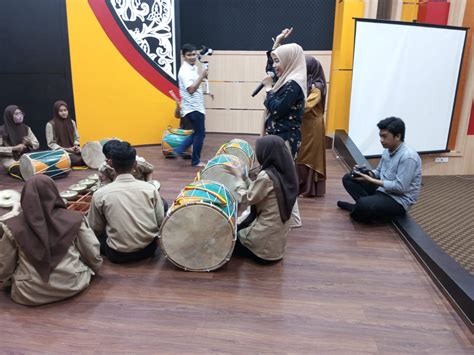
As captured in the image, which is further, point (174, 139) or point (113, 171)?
point (174, 139)

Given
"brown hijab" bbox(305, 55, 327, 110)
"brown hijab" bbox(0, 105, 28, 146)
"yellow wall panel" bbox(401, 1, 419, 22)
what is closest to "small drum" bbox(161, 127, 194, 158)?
"brown hijab" bbox(0, 105, 28, 146)

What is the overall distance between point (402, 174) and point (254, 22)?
14.6ft

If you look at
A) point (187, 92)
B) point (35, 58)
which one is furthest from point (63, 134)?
point (187, 92)

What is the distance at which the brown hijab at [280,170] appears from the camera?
2.45 m

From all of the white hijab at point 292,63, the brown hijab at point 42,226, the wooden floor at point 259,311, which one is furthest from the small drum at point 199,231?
the white hijab at point 292,63

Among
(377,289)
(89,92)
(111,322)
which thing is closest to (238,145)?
(377,289)

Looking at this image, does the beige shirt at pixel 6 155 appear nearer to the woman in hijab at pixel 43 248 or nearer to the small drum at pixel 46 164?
the small drum at pixel 46 164

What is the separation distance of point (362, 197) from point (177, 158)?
9.03 ft

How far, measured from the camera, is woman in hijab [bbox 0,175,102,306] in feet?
6.41

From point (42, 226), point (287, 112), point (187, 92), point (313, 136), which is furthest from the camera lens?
point (187, 92)

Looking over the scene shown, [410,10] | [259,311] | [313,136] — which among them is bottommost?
[259,311]

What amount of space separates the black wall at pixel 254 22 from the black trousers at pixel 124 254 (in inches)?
191

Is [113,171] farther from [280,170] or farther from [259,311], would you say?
[259,311]

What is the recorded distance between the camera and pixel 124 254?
2.54 m
